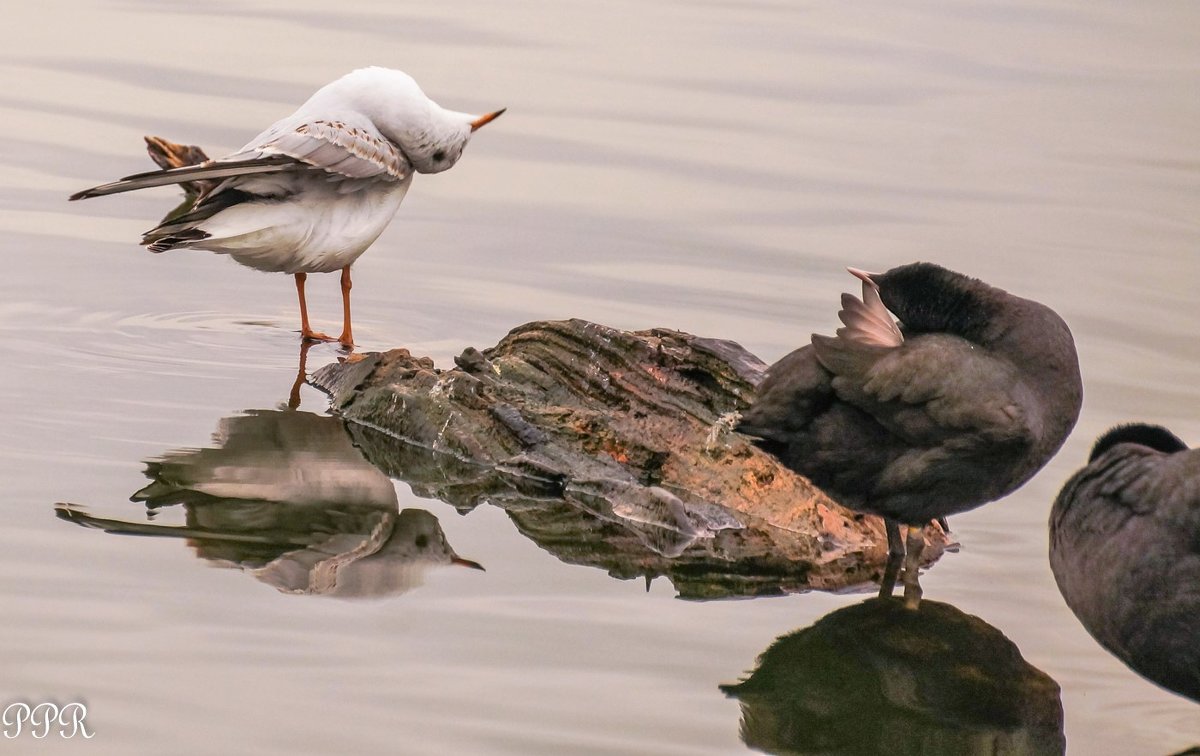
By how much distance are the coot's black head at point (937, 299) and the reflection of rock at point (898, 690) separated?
1.05 meters

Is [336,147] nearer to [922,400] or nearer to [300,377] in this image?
[300,377]

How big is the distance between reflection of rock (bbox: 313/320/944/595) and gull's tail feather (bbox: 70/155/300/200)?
106 cm

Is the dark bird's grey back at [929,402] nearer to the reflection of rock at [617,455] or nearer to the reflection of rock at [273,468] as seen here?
the reflection of rock at [617,455]

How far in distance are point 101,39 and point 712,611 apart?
36.3ft

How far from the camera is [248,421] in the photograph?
26.2 feet

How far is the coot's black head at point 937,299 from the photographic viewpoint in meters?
6.61

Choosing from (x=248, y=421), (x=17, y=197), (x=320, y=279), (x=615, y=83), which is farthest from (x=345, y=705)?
(x=615, y=83)

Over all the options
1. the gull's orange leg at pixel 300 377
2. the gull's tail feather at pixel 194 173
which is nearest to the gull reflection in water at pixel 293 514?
the gull's orange leg at pixel 300 377

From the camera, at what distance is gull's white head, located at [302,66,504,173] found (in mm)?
9219

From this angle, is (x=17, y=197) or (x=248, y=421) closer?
(x=248, y=421)

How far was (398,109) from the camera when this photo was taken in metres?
9.24

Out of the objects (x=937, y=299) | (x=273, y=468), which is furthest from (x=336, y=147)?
(x=937, y=299)

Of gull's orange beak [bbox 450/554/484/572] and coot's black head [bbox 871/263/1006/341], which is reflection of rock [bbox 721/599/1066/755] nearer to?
coot's black head [bbox 871/263/1006/341]

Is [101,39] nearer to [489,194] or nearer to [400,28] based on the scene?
[400,28]
